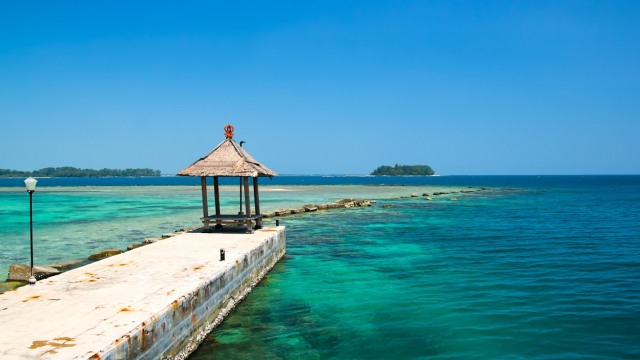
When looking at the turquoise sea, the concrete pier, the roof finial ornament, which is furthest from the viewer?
the roof finial ornament

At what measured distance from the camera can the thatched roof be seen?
16438 mm

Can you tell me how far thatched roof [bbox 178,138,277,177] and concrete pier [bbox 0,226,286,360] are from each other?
3770 millimetres

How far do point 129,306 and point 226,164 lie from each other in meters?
9.68

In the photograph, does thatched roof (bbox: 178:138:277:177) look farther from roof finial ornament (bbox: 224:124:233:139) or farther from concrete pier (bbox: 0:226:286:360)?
concrete pier (bbox: 0:226:286:360)

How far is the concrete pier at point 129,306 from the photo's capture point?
6047mm

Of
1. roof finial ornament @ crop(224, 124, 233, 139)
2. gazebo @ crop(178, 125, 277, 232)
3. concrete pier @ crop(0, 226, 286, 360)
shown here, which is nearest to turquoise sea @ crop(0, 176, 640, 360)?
concrete pier @ crop(0, 226, 286, 360)

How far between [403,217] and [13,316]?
28.4 metres

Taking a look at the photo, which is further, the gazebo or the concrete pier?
the gazebo

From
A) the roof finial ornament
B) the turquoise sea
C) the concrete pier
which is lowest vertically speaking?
the turquoise sea

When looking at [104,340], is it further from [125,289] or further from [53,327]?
[125,289]

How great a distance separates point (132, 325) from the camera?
21.7 feet

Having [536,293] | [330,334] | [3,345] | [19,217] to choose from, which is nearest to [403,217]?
[536,293]

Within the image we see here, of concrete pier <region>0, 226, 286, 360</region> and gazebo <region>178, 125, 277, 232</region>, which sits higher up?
gazebo <region>178, 125, 277, 232</region>

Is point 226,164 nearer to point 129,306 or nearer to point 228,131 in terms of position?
point 228,131
